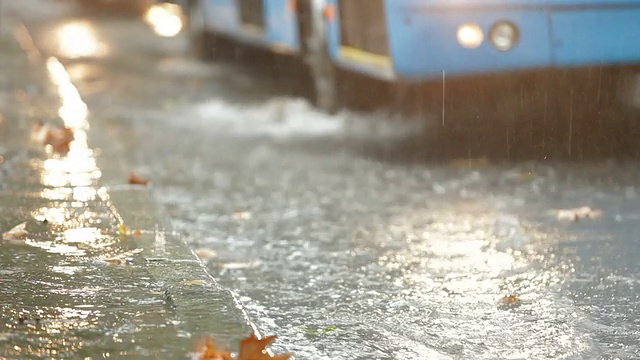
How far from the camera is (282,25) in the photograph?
10.8 metres

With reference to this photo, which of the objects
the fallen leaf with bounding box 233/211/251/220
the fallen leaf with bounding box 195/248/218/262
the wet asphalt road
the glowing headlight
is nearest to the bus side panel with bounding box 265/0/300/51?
the wet asphalt road

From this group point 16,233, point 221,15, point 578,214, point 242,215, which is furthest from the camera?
point 221,15

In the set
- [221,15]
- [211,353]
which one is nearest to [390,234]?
[211,353]

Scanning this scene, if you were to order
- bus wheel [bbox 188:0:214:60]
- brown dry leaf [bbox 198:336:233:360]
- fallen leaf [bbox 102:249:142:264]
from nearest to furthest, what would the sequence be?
brown dry leaf [bbox 198:336:233:360] < fallen leaf [bbox 102:249:142:264] < bus wheel [bbox 188:0:214:60]

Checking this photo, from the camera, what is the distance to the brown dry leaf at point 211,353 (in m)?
3.43

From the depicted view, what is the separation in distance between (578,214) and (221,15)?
8.02 metres

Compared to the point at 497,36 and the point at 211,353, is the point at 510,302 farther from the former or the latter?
the point at 497,36

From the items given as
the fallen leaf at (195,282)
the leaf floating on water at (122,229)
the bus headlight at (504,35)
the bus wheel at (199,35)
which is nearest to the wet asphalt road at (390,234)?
the fallen leaf at (195,282)

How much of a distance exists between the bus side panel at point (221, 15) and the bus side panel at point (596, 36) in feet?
18.8

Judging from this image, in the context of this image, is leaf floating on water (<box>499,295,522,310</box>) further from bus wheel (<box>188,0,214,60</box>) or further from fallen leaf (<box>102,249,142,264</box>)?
bus wheel (<box>188,0,214,60</box>)

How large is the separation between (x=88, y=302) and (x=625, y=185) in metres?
3.87

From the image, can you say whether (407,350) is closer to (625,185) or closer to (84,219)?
(84,219)

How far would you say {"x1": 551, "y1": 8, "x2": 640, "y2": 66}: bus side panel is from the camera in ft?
24.1

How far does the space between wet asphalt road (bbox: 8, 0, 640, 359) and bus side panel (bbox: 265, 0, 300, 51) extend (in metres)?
0.72
